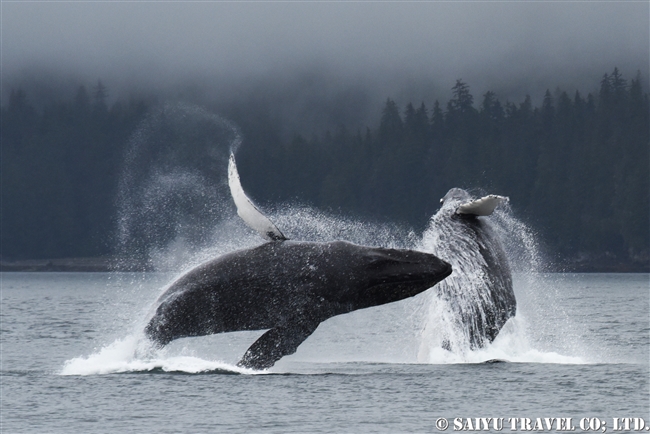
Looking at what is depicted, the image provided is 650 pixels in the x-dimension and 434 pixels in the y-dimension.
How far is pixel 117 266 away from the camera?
156875mm

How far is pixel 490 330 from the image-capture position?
22031 mm

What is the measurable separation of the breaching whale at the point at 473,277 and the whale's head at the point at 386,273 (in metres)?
3.35

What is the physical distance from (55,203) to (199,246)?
1987 inches

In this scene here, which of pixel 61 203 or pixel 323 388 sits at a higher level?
pixel 61 203

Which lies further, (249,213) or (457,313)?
(457,313)

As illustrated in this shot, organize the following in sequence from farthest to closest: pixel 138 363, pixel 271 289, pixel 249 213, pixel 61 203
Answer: pixel 61 203 < pixel 138 363 < pixel 271 289 < pixel 249 213

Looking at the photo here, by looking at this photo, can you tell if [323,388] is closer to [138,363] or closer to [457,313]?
[138,363]

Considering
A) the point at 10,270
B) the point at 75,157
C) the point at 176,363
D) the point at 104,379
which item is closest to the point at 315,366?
the point at 176,363

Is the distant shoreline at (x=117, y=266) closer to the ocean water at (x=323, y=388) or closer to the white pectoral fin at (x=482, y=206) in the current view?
the ocean water at (x=323, y=388)

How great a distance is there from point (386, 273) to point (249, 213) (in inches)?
96.4

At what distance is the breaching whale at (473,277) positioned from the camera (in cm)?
2181

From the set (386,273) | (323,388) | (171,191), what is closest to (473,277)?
(386,273)

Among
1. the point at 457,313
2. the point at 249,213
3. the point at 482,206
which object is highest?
the point at 482,206

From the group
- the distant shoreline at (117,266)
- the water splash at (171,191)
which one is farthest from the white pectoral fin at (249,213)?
the distant shoreline at (117,266)
